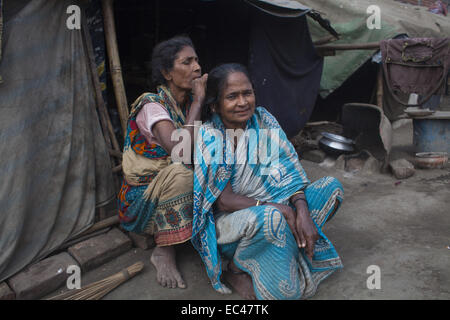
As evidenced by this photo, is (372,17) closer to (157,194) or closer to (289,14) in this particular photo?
(289,14)

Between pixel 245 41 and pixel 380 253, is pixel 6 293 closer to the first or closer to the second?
pixel 380 253

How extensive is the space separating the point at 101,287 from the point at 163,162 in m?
0.87

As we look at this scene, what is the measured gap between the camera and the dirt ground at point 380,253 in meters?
2.16

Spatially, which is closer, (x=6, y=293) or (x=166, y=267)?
(x=6, y=293)

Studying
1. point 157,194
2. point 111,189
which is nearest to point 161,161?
point 157,194

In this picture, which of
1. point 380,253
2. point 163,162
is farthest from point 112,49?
point 380,253

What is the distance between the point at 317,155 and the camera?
16.7 ft

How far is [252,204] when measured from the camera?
6.72 ft

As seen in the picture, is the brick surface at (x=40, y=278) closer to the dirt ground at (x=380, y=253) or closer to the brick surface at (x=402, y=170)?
the dirt ground at (x=380, y=253)

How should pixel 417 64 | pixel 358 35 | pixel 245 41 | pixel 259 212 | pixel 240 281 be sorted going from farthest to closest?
pixel 358 35
pixel 417 64
pixel 245 41
pixel 240 281
pixel 259 212

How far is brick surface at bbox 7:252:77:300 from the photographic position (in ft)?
7.17

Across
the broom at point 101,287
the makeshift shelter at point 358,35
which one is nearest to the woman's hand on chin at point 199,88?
the broom at point 101,287

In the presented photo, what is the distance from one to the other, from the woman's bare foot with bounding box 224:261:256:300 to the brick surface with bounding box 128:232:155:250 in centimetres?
72
